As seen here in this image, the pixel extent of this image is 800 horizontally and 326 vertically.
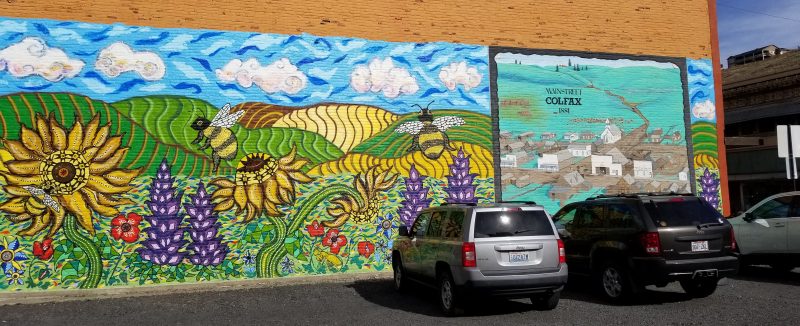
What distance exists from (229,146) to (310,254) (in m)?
2.94

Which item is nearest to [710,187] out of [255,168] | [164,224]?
[255,168]

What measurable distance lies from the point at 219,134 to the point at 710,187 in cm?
1308

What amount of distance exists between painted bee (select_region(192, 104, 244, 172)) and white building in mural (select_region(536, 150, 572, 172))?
24.1 ft

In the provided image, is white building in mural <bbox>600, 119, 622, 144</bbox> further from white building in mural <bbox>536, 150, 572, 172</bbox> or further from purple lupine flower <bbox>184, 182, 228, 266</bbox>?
purple lupine flower <bbox>184, 182, 228, 266</bbox>

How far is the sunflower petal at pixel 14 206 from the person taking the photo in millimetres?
12148

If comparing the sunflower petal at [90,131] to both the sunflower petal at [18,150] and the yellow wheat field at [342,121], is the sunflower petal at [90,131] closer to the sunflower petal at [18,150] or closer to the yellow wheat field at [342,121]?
the sunflower petal at [18,150]

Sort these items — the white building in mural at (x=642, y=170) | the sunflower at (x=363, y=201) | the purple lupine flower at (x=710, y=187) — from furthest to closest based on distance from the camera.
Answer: the purple lupine flower at (x=710, y=187), the white building in mural at (x=642, y=170), the sunflower at (x=363, y=201)

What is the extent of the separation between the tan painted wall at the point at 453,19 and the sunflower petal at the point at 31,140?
2.36 metres

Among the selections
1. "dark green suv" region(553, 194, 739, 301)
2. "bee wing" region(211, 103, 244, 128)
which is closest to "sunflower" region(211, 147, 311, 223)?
"bee wing" region(211, 103, 244, 128)

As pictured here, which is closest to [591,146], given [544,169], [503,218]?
[544,169]

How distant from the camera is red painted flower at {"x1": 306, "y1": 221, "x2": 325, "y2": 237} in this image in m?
13.9

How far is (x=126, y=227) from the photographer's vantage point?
12.7 metres

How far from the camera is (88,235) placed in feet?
41.0

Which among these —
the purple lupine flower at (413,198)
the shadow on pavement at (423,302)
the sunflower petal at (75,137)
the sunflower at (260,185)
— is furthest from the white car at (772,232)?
the sunflower petal at (75,137)
